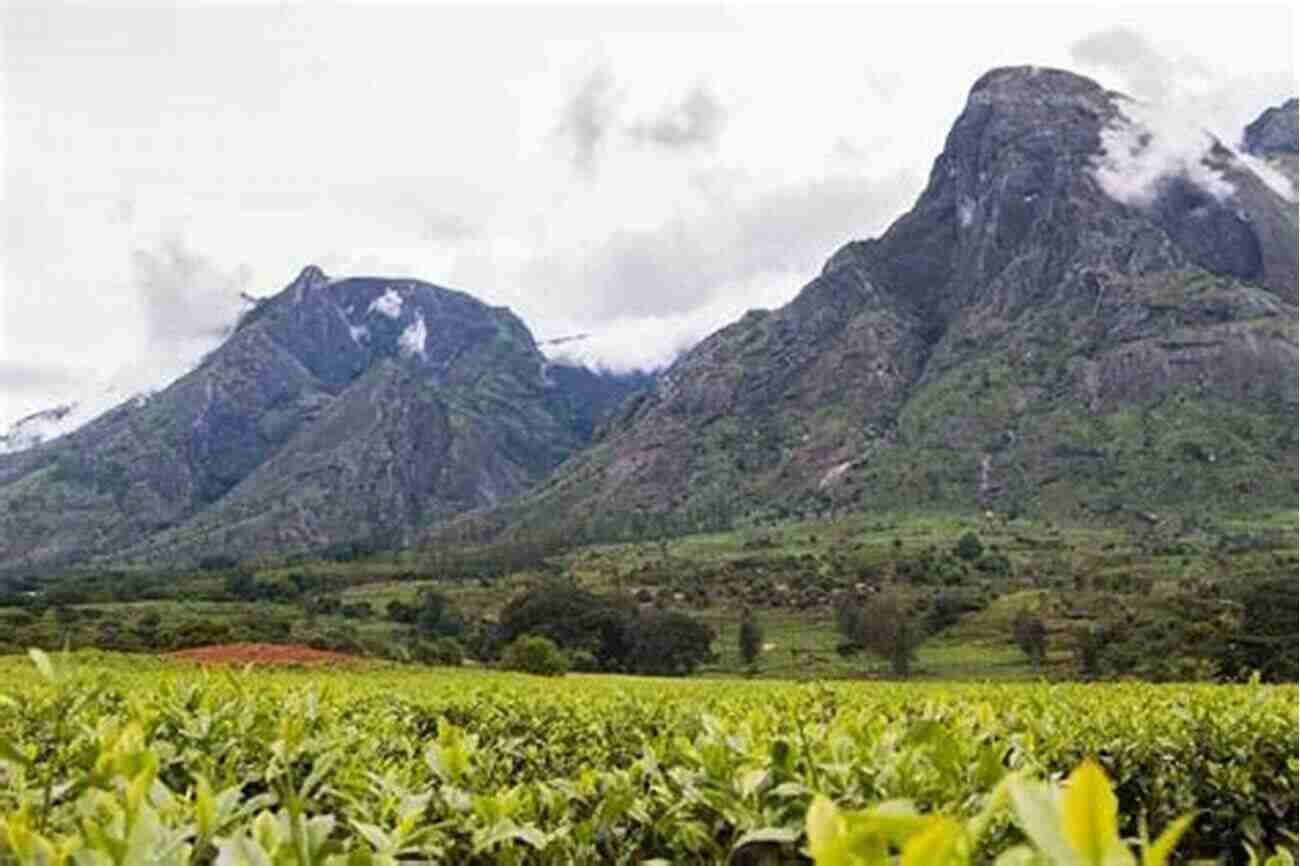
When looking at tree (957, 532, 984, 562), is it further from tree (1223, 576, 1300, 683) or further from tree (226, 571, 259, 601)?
tree (226, 571, 259, 601)

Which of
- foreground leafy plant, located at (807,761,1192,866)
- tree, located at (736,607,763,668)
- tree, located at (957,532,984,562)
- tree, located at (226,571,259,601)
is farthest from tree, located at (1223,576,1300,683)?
tree, located at (226,571,259,601)

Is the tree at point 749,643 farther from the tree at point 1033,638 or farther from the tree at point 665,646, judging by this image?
the tree at point 1033,638

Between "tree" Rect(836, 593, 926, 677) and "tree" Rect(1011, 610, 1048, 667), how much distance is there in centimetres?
915

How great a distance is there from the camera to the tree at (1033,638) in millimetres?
118875

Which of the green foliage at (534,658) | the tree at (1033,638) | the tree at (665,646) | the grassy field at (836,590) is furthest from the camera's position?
the grassy field at (836,590)

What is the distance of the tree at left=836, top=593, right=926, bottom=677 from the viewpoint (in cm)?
12081

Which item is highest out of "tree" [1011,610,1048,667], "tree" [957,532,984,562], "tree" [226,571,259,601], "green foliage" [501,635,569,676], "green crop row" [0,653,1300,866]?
"tree" [226,571,259,601]

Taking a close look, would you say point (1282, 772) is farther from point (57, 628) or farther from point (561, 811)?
point (57, 628)

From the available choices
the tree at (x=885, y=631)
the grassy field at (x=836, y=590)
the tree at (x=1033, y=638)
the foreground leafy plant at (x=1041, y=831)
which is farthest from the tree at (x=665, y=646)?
the foreground leafy plant at (x=1041, y=831)

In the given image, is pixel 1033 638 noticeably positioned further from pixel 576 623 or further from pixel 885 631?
pixel 576 623

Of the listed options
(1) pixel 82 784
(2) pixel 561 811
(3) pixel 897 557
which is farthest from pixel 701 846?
(3) pixel 897 557

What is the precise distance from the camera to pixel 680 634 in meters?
114

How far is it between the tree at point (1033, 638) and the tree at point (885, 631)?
360 inches

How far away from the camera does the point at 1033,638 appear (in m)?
119
